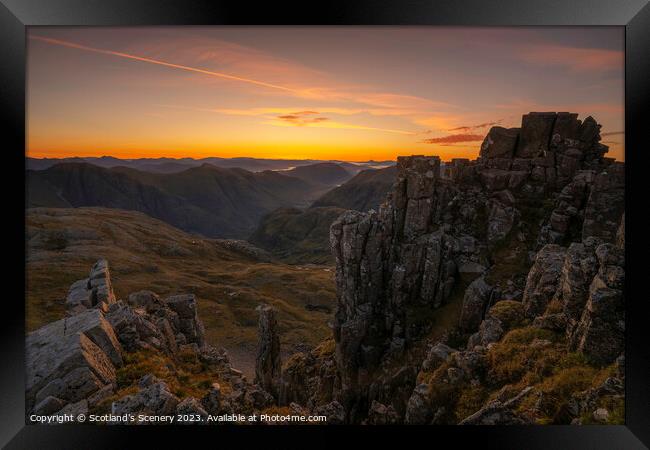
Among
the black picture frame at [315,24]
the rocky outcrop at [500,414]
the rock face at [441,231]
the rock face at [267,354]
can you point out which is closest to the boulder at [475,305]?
the rock face at [441,231]

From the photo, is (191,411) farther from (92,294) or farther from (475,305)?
(475,305)

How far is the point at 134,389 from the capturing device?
39.6 ft

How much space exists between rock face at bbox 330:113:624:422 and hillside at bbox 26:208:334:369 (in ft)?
88.3

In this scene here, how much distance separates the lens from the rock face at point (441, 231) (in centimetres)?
3597

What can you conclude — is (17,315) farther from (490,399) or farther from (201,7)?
(490,399)

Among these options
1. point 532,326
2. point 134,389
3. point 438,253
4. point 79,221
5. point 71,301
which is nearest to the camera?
point 134,389

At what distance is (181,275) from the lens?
368ft

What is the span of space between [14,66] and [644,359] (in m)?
23.2

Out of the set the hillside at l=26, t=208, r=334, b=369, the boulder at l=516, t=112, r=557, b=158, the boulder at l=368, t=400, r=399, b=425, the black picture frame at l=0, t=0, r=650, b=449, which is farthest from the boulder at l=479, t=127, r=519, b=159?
the hillside at l=26, t=208, r=334, b=369

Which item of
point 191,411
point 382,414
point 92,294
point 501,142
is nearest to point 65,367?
point 191,411

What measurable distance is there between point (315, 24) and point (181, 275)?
111322 millimetres

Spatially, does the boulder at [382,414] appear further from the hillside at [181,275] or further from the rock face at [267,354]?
the hillside at [181,275]

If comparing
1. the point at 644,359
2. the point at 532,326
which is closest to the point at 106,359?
the point at 532,326

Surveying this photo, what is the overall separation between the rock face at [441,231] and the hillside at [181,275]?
2690 centimetres
